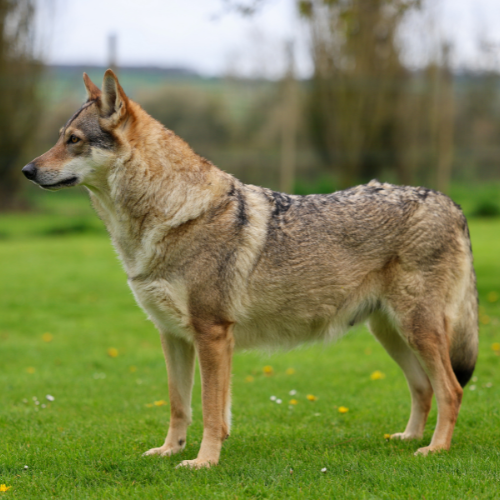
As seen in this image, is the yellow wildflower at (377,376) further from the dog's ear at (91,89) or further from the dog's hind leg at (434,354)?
the dog's ear at (91,89)

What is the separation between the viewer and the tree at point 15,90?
17.6 metres

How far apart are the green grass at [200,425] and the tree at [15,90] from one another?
811 cm

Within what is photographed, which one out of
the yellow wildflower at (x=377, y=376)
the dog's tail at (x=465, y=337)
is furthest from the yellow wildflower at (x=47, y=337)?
the dog's tail at (x=465, y=337)

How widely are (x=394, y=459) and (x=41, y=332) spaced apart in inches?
254

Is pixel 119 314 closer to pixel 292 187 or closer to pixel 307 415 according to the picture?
pixel 307 415

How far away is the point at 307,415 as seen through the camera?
539cm

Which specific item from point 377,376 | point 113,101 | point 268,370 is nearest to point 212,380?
point 113,101

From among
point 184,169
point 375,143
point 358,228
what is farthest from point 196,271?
point 375,143

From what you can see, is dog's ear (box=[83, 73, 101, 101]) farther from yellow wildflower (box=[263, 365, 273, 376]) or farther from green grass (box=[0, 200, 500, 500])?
yellow wildflower (box=[263, 365, 273, 376])

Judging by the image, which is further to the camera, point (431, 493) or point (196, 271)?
point (196, 271)

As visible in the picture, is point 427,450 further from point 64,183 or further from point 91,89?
point 91,89

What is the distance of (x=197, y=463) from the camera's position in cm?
395

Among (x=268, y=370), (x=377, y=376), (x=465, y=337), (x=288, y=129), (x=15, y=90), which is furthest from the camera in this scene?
(x=288, y=129)

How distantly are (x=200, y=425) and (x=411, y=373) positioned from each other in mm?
1812
